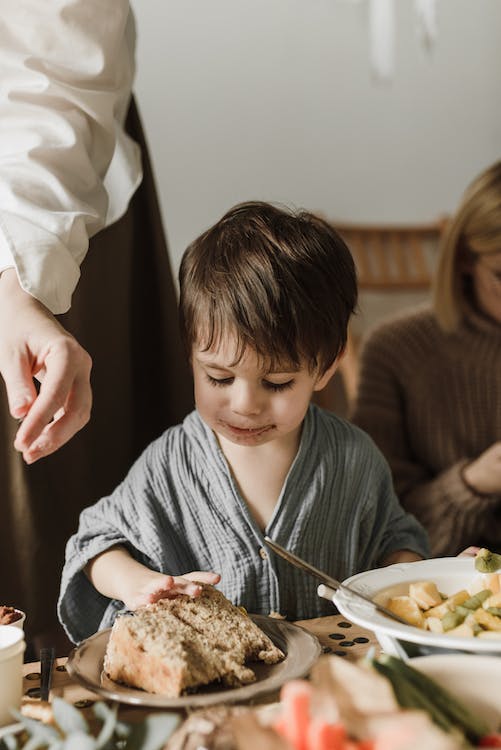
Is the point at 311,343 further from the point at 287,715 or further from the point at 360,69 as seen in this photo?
the point at 360,69

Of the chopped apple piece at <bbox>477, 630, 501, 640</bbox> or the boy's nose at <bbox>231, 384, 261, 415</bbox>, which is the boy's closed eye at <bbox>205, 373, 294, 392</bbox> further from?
the chopped apple piece at <bbox>477, 630, 501, 640</bbox>

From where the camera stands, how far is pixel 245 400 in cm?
106

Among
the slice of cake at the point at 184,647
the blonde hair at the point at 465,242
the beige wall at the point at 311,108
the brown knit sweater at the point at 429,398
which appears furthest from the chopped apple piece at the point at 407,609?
the beige wall at the point at 311,108

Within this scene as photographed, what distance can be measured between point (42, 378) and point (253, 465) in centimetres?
36

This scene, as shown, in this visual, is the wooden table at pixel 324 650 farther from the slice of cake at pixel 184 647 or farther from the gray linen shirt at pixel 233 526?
the gray linen shirt at pixel 233 526

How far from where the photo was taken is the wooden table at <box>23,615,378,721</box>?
78 centimetres

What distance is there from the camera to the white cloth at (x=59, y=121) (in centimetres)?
106

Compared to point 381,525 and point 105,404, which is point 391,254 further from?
point 381,525

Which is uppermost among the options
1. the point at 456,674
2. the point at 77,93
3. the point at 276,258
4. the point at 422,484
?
Result: the point at 77,93

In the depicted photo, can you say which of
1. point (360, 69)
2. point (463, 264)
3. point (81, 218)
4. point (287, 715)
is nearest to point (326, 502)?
point (81, 218)

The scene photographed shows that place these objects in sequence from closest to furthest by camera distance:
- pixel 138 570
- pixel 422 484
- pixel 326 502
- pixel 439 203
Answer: pixel 138 570
pixel 326 502
pixel 422 484
pixel 439 203

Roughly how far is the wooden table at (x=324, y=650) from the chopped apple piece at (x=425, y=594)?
0.06m

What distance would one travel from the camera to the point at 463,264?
1.89 metres

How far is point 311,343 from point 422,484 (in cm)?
85
